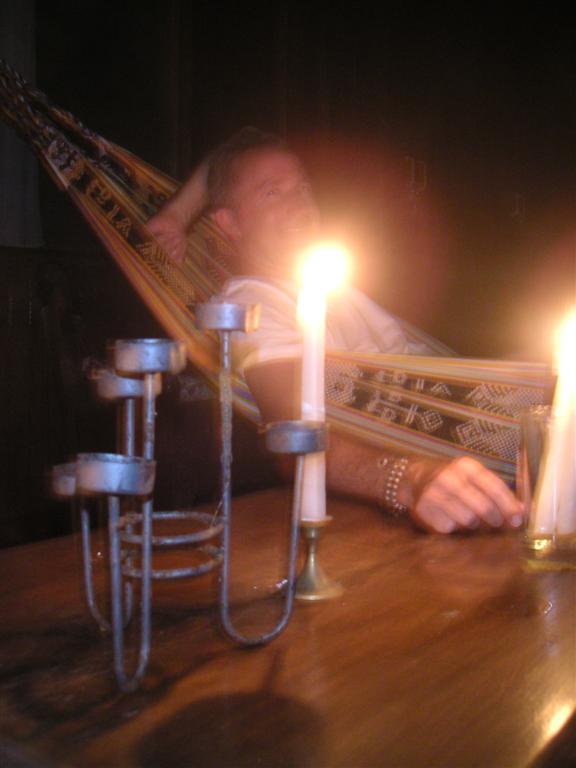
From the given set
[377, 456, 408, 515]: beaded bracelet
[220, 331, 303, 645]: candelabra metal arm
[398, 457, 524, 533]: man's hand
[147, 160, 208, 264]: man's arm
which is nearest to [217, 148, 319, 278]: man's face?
[147, 160, 208, 264]: man's arm

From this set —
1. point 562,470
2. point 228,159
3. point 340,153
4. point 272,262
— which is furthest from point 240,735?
point 340,153

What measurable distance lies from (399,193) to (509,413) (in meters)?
1.78

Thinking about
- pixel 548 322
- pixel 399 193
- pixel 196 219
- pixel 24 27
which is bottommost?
pixel 548 322

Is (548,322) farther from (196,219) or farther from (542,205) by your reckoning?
(196,219)

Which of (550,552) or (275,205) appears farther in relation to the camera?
(275,205)

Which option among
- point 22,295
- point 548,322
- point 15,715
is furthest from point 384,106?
point 15,715

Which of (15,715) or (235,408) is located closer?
(15,715)

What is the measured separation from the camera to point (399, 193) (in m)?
2.96

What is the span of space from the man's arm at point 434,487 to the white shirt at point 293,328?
0.26 meters

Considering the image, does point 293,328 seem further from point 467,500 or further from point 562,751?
point 562,751

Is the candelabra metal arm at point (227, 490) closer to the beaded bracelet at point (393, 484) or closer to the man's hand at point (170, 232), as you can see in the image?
the beaded bracelet at point (393, 484)

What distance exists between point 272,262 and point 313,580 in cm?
125

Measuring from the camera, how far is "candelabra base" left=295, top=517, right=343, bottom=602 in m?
0.63

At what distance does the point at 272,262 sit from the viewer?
1.82m
